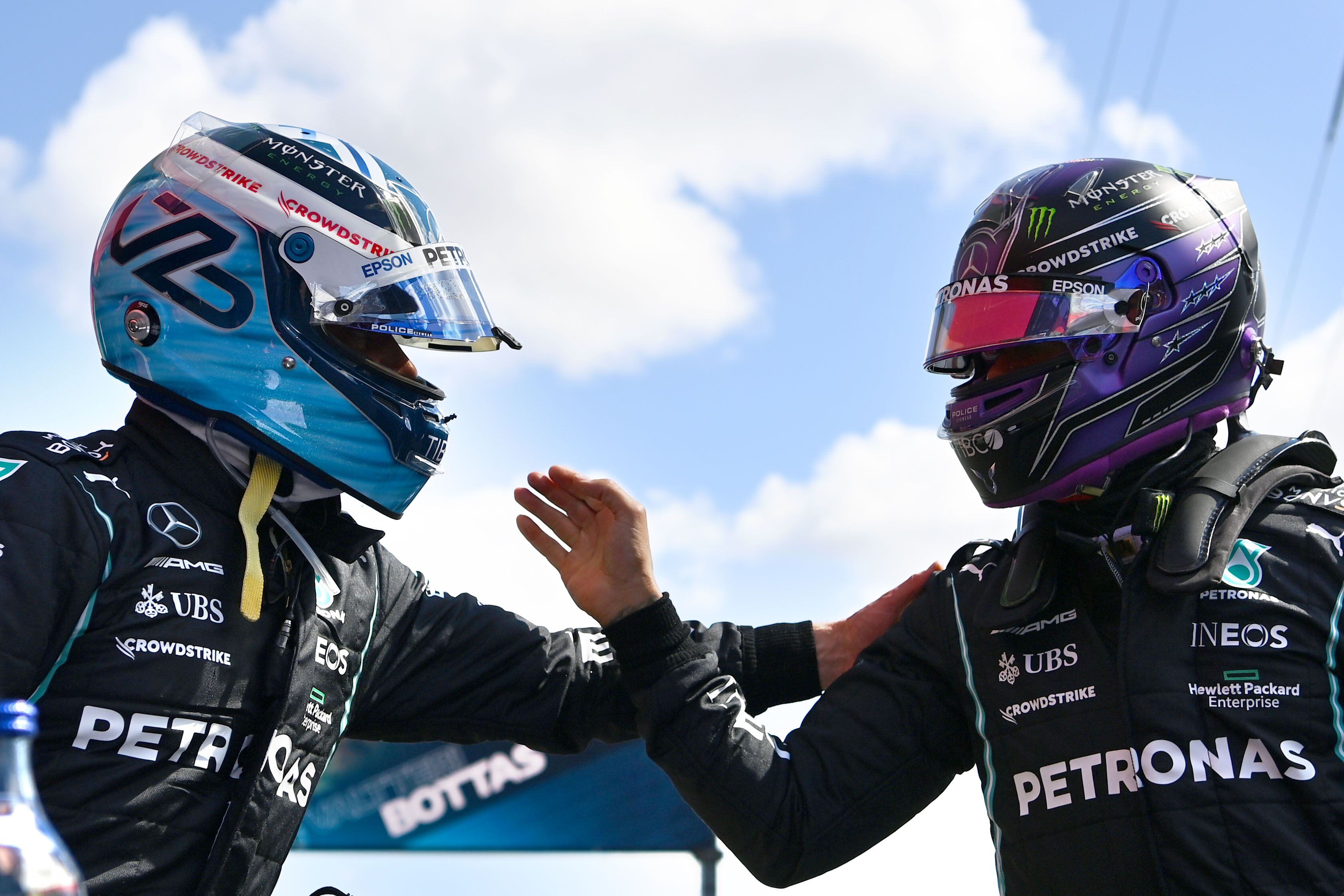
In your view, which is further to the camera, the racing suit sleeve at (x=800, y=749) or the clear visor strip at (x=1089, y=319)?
the clear visor strip at (x=1089, y=319)

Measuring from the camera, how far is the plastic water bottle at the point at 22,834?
146 centimetres

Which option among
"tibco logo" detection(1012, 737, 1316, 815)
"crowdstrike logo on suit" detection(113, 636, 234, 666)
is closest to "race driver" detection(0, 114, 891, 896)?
"crowdstrike logo on suit" detection(113, 636, 234, 666)

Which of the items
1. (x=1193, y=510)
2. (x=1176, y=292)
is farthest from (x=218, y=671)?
(x=1176, y=292)

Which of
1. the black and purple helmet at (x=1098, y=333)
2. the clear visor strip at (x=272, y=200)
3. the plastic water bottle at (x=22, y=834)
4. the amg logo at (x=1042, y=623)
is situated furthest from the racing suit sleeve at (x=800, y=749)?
the plastic water bottle at (x=22, y=834)

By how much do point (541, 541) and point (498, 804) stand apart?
5163 millimetres

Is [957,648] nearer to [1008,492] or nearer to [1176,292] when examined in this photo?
[1008,492]

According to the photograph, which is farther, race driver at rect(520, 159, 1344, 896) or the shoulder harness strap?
the shoulder harness strap

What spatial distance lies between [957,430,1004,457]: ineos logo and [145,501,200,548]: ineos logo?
6.62 ft

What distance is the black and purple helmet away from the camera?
3.43 metres

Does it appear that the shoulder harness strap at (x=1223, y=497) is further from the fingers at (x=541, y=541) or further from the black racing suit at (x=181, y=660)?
the black racing suit at (x=181, y=660)

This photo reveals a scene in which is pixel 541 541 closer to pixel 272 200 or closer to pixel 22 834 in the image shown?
pixel 272 200

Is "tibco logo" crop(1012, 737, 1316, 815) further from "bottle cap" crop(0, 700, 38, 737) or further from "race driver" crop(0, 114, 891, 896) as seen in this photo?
"bottle cap" crop(0, 700, 38, 737)

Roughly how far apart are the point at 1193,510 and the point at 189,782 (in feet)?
7.92

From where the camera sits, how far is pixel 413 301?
11.2ft
